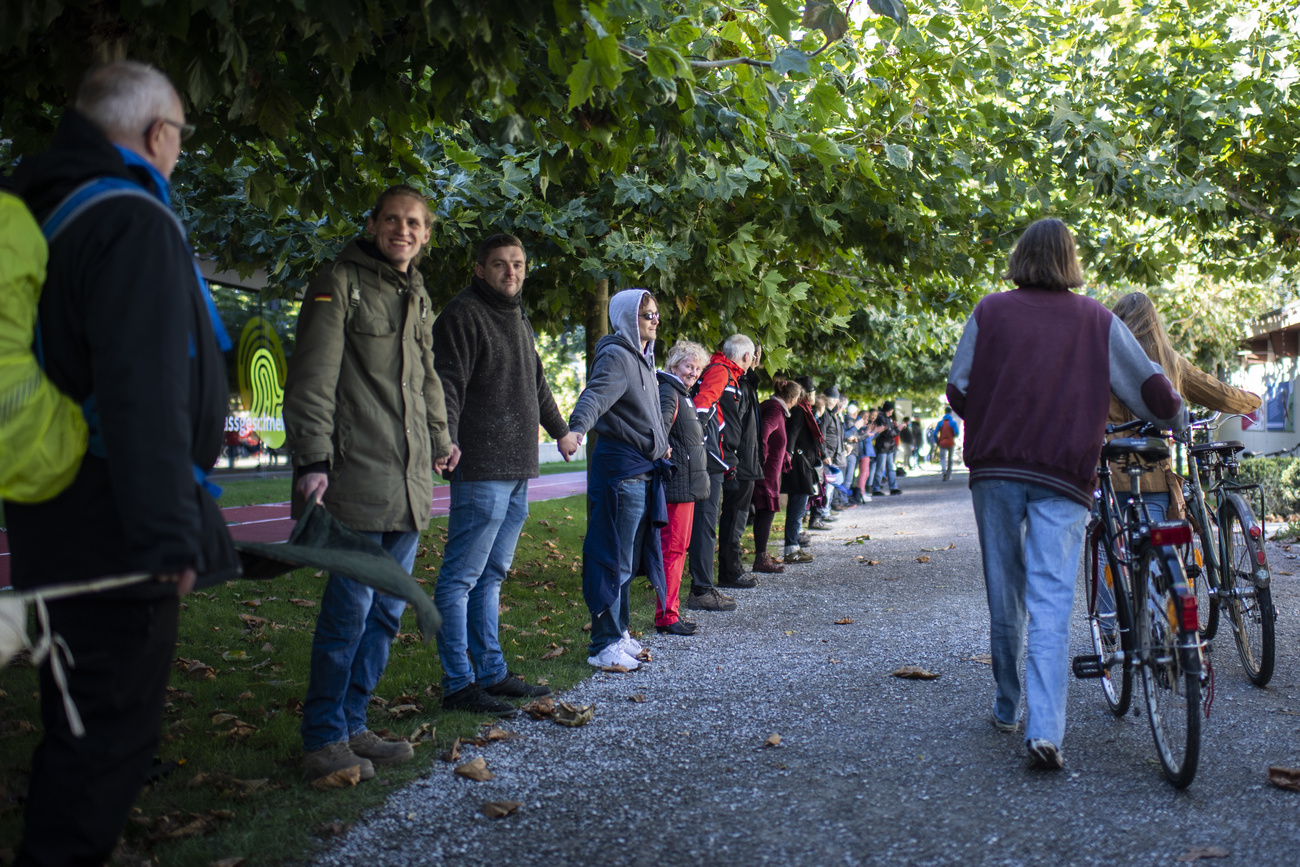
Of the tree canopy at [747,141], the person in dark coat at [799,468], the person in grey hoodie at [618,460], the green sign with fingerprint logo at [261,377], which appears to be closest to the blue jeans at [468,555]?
the person in grey hoodie at [618,460]

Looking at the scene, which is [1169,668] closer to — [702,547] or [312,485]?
[312,485]

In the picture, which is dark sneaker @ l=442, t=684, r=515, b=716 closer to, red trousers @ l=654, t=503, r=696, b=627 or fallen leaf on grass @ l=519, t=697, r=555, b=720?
fallen leaf on grass @ l=519, t=697, r=555, b=720

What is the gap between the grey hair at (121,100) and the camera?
2418 mm

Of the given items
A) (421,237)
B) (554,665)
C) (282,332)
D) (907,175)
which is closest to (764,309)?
(907,175)

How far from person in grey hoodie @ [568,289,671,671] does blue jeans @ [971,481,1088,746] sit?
2.37 meters

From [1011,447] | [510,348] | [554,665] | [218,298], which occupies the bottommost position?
[554,665]

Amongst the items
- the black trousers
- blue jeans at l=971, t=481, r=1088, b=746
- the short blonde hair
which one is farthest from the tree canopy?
the black trousers

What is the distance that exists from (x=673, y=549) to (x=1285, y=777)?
418 centimetres

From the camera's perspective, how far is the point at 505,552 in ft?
17.2

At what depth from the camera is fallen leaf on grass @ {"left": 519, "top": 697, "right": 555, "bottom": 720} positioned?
504cm

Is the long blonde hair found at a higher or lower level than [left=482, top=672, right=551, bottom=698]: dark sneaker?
higher

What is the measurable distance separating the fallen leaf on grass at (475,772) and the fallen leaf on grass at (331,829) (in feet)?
2.03

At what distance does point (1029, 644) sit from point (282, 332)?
104ft

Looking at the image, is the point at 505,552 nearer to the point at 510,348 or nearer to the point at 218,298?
the point at 510,348
